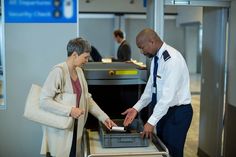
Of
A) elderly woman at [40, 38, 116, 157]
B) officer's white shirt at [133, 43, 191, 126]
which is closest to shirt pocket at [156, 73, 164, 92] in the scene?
officer's white shirt at [133, 43, 191, 126]

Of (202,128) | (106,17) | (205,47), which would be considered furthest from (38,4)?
(106,17)

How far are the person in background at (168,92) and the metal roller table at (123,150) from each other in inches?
4.1

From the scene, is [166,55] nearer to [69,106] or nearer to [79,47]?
[79,47]

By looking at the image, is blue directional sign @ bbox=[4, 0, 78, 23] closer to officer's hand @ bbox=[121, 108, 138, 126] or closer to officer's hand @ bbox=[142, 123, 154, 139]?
officer's hand @ bbox=[121, 108, 138, 126]

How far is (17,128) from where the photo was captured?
3164 mm

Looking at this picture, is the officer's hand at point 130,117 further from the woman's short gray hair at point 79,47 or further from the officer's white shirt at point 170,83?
the woman's short gray hair at point 79,47

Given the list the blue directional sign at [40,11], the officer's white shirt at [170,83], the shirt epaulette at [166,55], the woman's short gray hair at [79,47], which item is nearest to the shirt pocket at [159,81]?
the officer's white shirt at [170,83]

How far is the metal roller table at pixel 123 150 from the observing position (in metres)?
2.02

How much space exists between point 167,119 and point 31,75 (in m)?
1.39

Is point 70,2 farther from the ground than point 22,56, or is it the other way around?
point 70,2

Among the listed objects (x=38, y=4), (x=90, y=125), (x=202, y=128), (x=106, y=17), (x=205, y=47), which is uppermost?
(x=106, y=17)

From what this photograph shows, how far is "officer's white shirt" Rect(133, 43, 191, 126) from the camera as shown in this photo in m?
2.21

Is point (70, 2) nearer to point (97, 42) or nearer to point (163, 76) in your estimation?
point (163, 76)

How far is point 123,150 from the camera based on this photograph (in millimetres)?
2150
